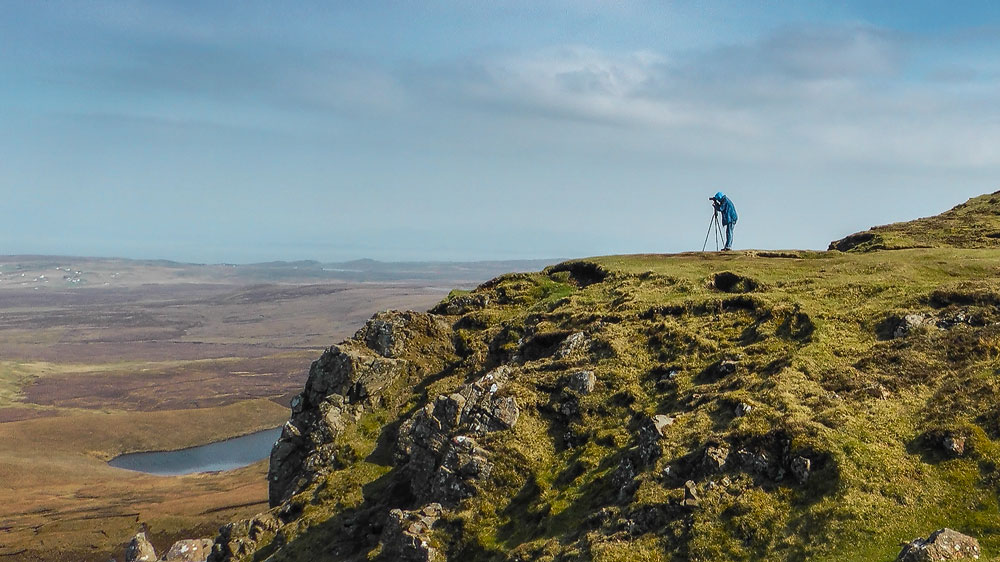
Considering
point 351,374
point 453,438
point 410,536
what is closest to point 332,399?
point 351,374

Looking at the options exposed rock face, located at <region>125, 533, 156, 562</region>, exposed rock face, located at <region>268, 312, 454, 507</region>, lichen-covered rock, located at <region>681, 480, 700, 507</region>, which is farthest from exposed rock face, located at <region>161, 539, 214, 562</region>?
lichen-covered rock, located at <region>681, 480, 700, 507</region>

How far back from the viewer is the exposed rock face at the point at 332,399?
32.5m

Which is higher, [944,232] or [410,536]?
[944,232]

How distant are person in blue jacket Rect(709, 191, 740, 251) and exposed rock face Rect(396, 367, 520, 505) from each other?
90.0 ft

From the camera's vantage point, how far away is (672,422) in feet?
75.5

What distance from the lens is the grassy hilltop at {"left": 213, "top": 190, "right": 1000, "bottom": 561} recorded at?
17891mm

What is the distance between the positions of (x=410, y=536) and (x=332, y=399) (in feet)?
41.1

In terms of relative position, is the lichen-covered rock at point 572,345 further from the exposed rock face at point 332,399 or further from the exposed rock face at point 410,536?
the exposed rock face at point 410,536

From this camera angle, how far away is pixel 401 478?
92.9 ft

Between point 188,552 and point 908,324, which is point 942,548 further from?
point 188,552

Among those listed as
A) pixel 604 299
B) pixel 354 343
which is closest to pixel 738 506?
pixel 604 299

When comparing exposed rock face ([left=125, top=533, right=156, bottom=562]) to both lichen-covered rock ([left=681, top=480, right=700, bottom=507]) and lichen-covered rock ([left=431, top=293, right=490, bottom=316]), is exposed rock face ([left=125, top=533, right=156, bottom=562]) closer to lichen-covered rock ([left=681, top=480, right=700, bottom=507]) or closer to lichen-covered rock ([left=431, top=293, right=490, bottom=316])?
lichen-covered rock ([left=431, top=293, right=490, bottom=316])

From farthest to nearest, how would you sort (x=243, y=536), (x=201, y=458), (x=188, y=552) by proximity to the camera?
(x=201, y=458) < (x=188, y=552) < (x=243, y=536)

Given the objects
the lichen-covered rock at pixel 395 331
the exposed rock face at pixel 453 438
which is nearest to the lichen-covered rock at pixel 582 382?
the exposed rock face at pixel 453 438
